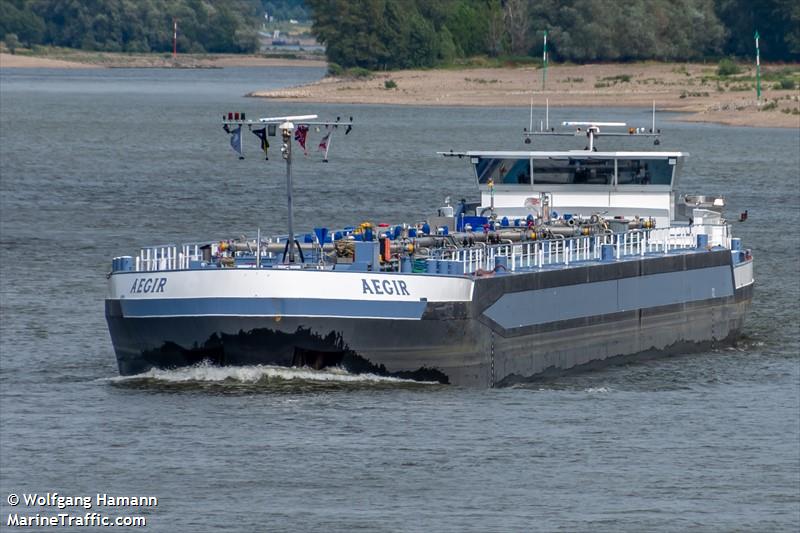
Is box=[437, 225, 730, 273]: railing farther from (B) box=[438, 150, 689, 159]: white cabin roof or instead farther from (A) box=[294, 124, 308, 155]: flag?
(A) box=[294, 124, 308, 155]: flag

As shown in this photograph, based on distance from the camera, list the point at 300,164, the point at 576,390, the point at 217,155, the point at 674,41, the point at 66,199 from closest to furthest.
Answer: the point at 576,390 → the point at 66,199 → the point at 300,164 → the point at 217,155 → the point at 674,41

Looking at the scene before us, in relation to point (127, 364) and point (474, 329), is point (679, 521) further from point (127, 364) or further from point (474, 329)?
point (127, 364)

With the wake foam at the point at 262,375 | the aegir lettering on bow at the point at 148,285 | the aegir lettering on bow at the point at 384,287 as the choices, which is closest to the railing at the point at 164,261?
the aegir lettering on bow at the point at 148,285

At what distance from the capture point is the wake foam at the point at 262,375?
3828 centimetres

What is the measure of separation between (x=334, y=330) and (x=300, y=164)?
70325 millimetres

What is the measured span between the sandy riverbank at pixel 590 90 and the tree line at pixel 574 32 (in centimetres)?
248

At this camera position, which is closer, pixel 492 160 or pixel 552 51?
pixel 492 160

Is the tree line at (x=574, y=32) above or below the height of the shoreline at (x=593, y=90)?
above

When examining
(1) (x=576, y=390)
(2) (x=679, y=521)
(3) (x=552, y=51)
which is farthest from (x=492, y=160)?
(3) (x=552, y=51)

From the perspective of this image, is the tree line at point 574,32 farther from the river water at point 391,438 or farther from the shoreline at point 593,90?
the river water at point 391,438


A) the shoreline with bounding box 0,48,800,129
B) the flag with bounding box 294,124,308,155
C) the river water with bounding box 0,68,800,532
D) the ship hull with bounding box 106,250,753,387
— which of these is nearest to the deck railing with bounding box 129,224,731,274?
the ship hull with bounding box 106,250,753,387

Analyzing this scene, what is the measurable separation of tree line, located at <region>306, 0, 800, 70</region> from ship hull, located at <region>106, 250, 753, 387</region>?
5364 inches

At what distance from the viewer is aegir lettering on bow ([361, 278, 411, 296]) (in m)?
37.7

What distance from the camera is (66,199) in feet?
275
